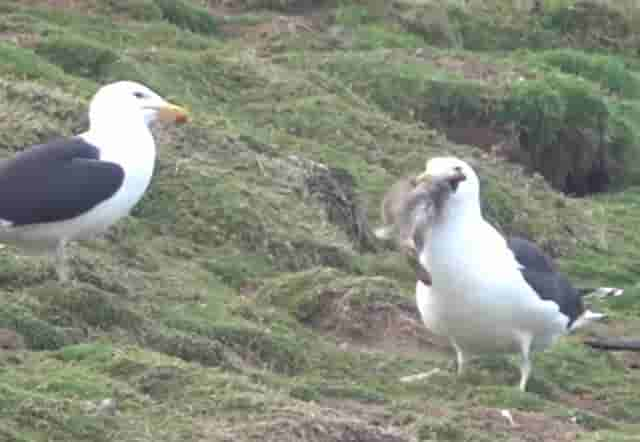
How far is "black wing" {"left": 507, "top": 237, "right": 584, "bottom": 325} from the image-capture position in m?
11.0

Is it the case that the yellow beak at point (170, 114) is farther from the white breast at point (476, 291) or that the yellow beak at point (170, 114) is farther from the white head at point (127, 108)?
the white breast at point (476, 291)

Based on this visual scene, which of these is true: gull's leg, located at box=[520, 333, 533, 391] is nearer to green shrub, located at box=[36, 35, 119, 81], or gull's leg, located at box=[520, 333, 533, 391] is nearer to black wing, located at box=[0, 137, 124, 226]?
black wing, located at box=[0, 137, 124, 226]

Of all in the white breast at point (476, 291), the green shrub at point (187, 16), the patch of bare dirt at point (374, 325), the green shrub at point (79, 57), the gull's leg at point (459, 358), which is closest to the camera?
the white breast at point (476, 291)

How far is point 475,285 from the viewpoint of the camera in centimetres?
1062

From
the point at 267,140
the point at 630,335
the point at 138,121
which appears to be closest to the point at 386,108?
the point at 267,140

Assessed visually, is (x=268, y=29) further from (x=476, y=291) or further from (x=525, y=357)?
(x=476, y=291)

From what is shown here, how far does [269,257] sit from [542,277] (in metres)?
Answer: 2.45

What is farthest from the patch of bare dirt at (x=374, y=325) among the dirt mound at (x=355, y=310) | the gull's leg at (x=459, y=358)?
the gull's leg at (x=459, y=358)

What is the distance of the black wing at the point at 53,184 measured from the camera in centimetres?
1005

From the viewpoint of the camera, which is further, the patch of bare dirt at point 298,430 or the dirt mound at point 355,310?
the dirt mound at point 355,310

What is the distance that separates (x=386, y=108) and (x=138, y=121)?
7.28m

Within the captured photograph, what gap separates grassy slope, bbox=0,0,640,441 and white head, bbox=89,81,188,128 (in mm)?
867

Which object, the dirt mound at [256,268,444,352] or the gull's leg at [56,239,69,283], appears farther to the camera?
the dirt mound at [256,268,444,352]

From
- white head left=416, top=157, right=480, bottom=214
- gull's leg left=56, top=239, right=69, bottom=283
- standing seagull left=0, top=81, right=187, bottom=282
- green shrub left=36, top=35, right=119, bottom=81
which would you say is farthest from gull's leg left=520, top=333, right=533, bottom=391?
green shrub left=36, top=35, right=119, bottom=81
